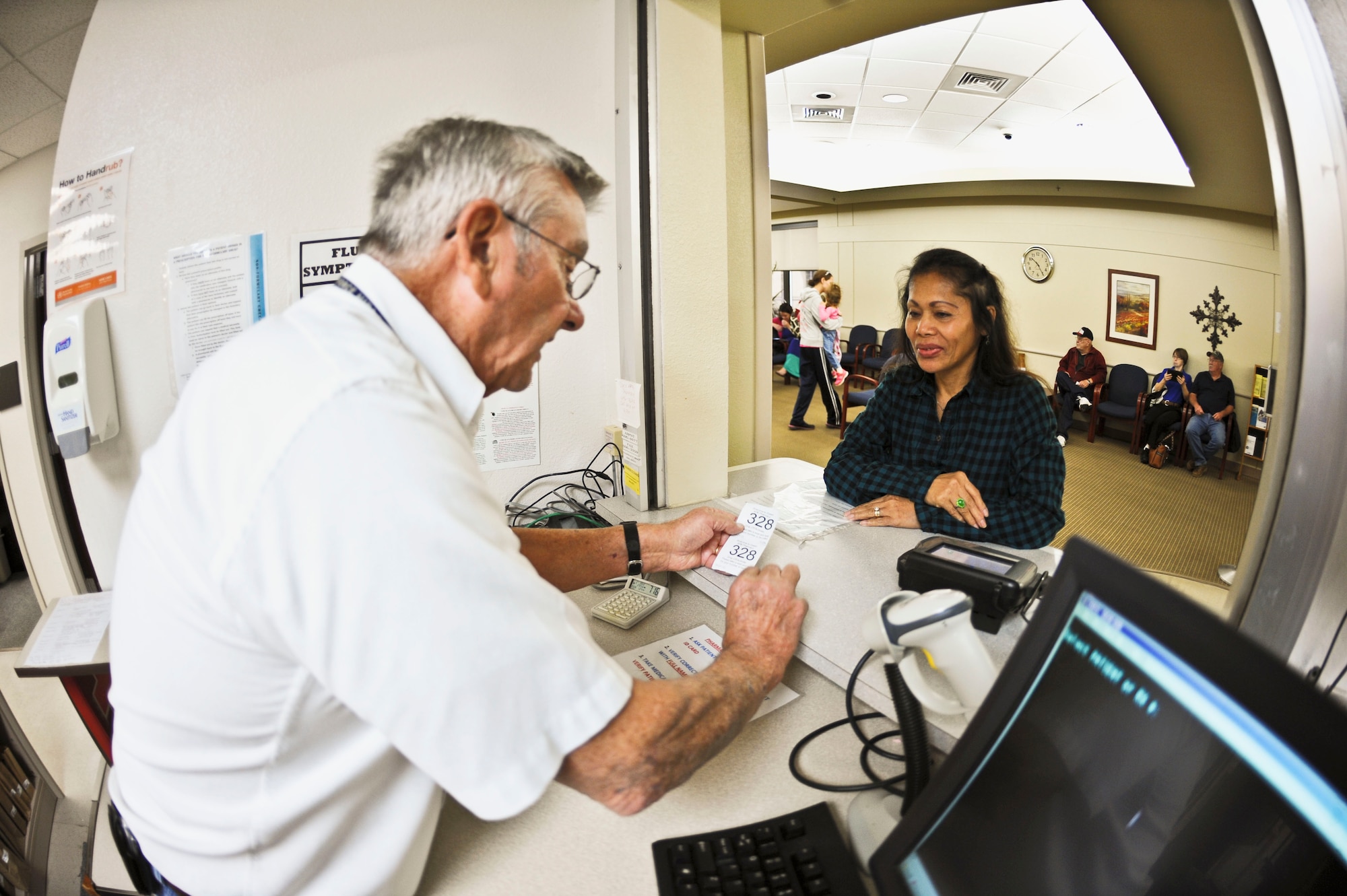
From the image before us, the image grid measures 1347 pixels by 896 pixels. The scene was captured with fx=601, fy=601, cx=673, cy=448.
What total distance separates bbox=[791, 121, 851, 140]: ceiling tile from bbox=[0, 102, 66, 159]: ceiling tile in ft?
18.6

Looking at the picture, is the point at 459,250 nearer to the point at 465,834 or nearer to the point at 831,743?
the point at 465,834

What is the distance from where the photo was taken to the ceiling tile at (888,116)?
17.4 feet

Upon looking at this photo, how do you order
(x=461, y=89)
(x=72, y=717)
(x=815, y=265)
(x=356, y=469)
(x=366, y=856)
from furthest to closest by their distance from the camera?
(x=815, y=265)
(x=461, y=89)
(x=72, y=717)
(x=366, y=856)
(x=356, y=469)

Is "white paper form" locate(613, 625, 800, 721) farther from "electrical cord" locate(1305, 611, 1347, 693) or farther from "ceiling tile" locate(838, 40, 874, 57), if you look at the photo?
"ceiling tile" locate(838, 40, 874, 57)

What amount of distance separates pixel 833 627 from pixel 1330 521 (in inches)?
24.7

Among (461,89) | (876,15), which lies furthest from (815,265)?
(461,89)

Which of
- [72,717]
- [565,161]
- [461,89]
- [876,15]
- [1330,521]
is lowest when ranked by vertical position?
[72,717]

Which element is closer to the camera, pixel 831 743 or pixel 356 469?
pixel 356 469

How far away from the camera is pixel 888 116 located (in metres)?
5.49

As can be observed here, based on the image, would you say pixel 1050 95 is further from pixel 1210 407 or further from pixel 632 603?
pixel 632 603

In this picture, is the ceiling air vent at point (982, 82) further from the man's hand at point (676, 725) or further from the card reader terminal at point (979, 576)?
the man's hand at point (676, 725)

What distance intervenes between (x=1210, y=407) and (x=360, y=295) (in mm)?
4910

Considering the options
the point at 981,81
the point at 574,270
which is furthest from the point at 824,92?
the point at 574,270

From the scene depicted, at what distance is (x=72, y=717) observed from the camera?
147 cm
